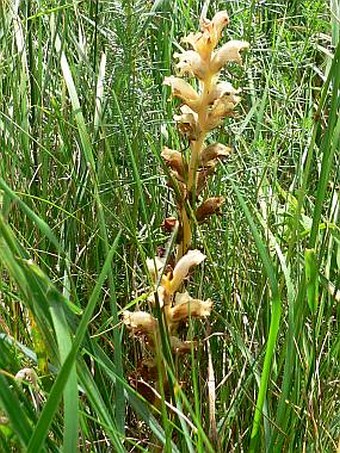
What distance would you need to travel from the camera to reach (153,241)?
4.07ft

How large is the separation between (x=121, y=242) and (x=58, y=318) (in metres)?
0.62

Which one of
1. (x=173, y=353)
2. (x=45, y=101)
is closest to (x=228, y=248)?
(x=173, y=353)

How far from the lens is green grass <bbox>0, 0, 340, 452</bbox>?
2.96 ft

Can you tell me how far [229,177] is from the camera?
48.2 inches

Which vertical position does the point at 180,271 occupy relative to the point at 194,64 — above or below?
below

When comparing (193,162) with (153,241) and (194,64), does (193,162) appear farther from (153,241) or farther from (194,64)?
(153,241)

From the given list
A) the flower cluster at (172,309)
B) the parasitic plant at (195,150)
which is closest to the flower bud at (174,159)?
the parasitic plant at (195,150)

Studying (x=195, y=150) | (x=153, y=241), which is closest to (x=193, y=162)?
(x=195, y=150)

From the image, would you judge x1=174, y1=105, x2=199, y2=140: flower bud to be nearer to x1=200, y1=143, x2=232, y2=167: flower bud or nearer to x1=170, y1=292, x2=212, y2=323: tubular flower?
x1=200, y1=143, x2=232, y2=167: flower bud

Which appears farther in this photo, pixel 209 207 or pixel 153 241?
pixel 153 241

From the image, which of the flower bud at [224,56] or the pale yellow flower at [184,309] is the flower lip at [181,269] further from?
the flower bud at [224,56]

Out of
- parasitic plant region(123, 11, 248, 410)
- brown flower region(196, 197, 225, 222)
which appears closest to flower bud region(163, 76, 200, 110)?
parasitic plant region(123, 11, 248, 410)

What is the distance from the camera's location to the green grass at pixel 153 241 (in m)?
0.90

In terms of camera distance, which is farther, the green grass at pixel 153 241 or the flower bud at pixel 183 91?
the flower bud at pixel 183 91
